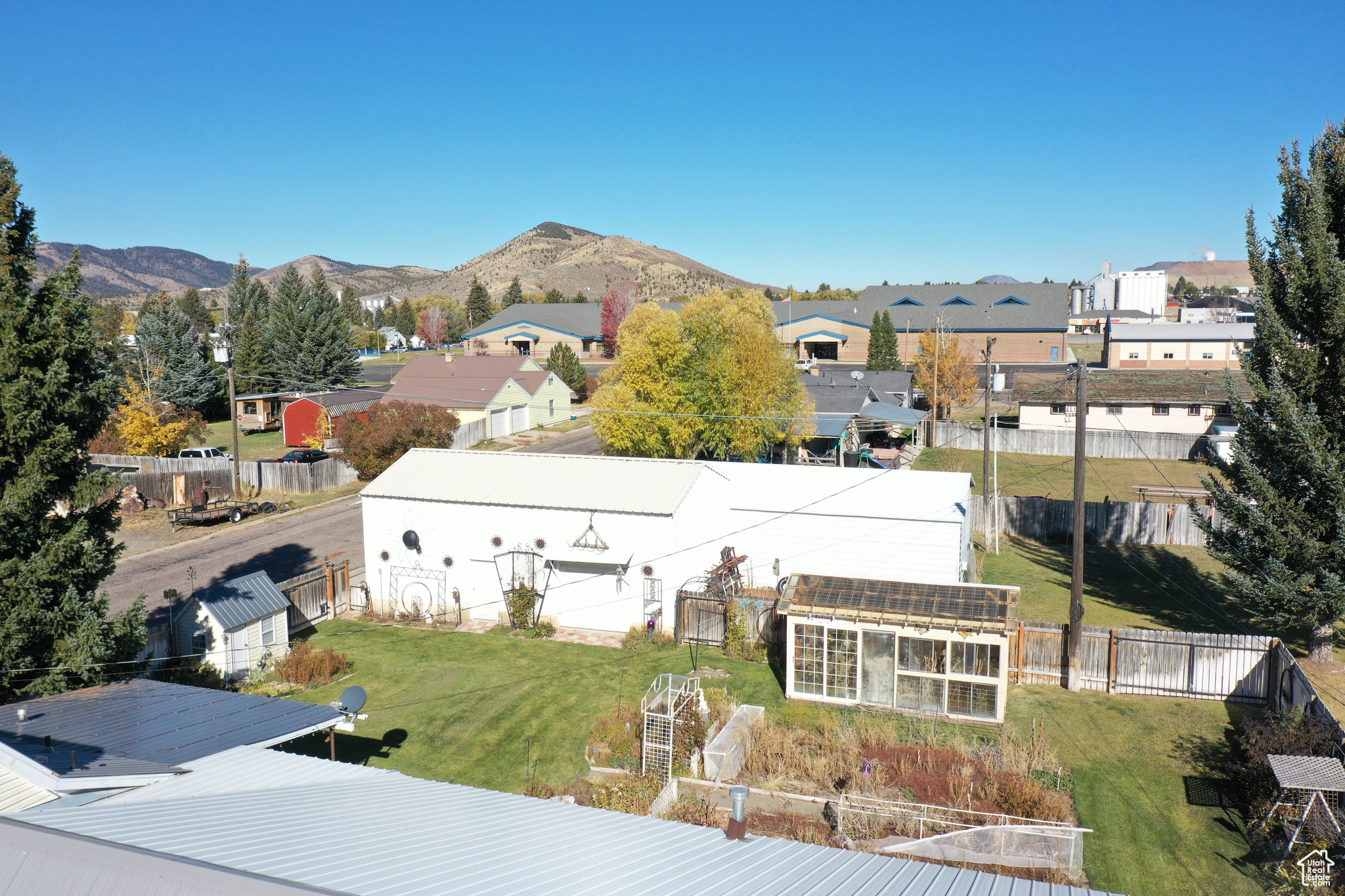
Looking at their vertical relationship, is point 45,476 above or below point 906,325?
below

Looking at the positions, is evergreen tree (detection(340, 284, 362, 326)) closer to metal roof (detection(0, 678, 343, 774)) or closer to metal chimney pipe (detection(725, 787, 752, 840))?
metal roof (detection(0, 678, 343, 774))

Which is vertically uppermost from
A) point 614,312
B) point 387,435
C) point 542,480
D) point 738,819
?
point 614,312

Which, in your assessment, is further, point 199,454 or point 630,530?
point 199,454

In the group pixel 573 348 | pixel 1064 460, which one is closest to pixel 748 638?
pixel 1064 460

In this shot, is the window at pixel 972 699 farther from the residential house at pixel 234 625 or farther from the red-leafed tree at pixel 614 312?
the red-leafed tree at pixel 614 312

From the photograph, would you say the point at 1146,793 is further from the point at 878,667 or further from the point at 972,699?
the point at 878,667

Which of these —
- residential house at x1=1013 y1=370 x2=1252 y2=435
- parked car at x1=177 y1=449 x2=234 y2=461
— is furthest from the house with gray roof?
parked car at x1=177 y1=449 x2=234 y2=461

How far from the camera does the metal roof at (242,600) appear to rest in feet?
62.3

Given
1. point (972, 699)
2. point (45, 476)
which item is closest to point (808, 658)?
point (972, 699)

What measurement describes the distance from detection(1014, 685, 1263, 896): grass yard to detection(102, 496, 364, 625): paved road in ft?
69.0

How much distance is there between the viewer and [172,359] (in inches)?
2169

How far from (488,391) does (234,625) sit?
32.9 meters

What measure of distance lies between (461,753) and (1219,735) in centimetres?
1411

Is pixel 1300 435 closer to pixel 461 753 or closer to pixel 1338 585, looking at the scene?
pixel 1338 585
